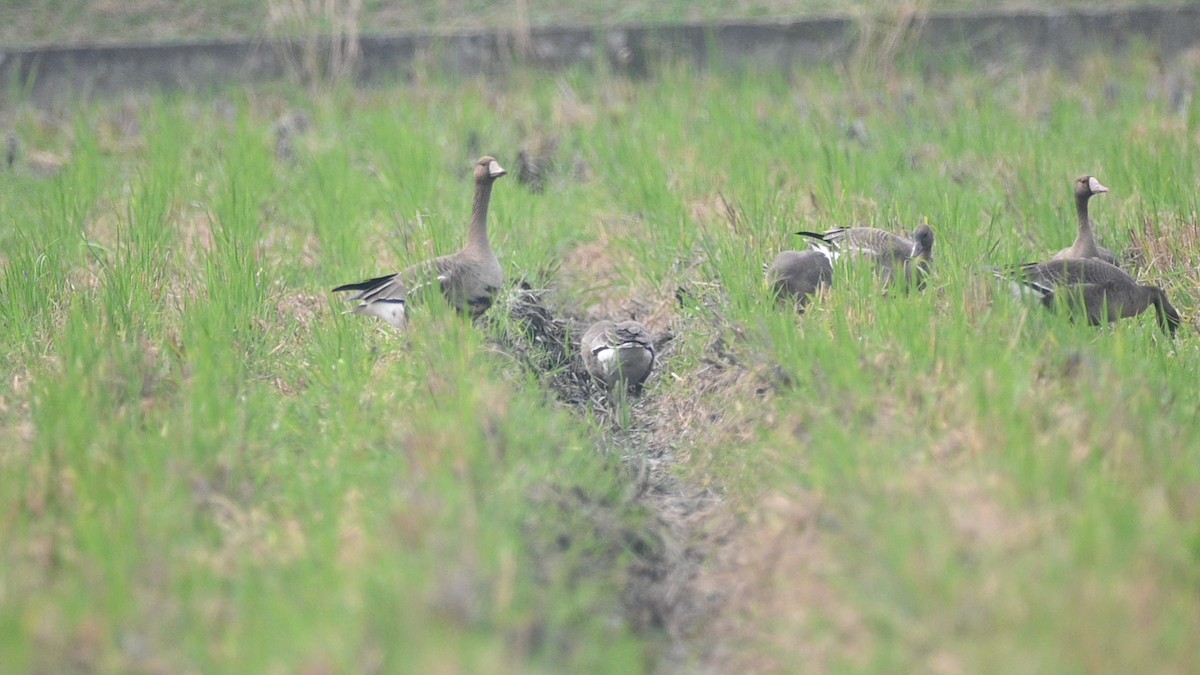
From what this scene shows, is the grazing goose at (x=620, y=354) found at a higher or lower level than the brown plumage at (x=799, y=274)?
lower

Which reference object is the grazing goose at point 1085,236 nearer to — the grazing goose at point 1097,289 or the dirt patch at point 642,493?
the grazing goose at point 1097,289

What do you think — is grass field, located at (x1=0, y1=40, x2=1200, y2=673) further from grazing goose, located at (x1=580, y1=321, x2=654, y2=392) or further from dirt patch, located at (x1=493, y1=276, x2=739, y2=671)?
grazing goose, located at (x1=580, y1=321, x2=654, y2=392)

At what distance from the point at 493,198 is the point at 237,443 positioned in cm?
375

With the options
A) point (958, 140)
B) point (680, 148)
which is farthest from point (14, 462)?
point (958, 140)

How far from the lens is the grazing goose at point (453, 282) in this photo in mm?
5789

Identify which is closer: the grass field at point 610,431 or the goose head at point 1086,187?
the grass field at point 610,431

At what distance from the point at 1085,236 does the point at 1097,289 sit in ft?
1.88

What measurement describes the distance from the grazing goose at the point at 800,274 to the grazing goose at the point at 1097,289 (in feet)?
2.71

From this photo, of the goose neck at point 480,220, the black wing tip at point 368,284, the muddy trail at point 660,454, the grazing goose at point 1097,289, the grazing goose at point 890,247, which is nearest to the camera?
the muddy trail at point 660,454

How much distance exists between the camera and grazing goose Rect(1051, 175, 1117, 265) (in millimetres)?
6117

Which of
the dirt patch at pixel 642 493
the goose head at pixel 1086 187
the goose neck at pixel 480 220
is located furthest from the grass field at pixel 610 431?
the goose head at pixel 1086 187

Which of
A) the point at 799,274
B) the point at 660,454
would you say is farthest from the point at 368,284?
the point at 799,274

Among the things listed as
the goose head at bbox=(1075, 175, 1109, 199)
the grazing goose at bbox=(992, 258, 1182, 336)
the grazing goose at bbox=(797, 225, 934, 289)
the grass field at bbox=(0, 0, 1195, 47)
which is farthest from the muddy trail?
the grass field at bbox=(0, 0, 1195, 47)

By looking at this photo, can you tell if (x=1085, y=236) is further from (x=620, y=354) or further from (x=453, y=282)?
(x=453, y=282)
